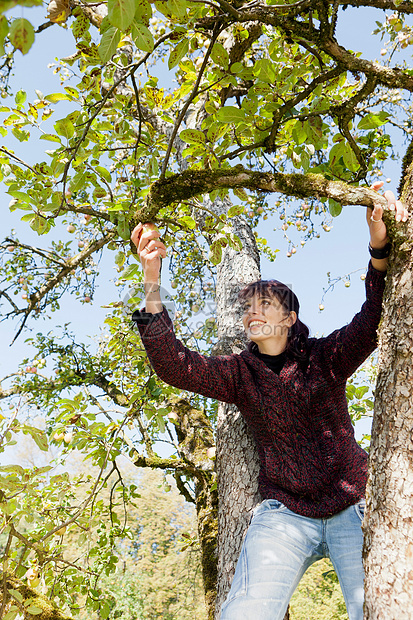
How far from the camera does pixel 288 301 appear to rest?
2.20 meters

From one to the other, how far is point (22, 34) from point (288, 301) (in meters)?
1.68

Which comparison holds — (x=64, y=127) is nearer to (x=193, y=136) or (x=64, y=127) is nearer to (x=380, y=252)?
(x=193, y=136)

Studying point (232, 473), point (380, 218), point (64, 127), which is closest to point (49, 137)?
point (64, 127)

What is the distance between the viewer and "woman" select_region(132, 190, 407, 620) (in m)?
1.50

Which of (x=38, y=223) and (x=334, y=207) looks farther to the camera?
(x=38, y=223)

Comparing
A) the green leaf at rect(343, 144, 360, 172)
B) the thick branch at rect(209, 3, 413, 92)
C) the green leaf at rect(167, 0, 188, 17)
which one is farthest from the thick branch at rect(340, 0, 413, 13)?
the green leaf at rect(167, 0, 188, 17)

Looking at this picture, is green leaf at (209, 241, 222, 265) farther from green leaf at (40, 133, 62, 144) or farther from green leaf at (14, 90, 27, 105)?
green leaf at (14, 90, 27, 105)

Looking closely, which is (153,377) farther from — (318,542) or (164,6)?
(164,6)

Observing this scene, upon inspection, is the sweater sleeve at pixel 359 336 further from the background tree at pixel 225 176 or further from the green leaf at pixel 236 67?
the green leaf at pixel 236 67

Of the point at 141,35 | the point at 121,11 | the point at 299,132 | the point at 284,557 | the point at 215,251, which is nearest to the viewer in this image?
the point at 121,11

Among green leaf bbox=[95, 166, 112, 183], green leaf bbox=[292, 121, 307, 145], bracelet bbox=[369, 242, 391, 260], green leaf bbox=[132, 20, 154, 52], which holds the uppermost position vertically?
green leaf bbox=[292, 121, 307, 145]

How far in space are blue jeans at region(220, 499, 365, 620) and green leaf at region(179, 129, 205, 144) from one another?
1.43m

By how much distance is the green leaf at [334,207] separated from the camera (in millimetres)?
1578

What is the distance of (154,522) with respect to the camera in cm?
1394
